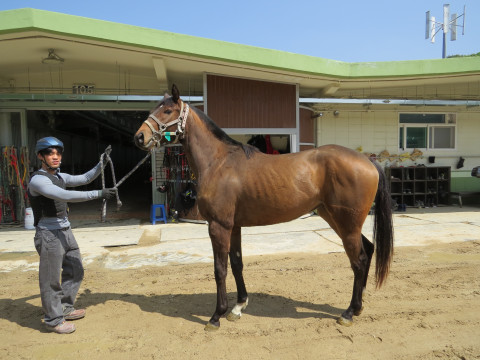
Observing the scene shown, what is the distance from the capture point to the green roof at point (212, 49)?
5777mm

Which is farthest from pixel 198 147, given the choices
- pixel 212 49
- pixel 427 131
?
pixel 427 131

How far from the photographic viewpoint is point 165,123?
3.08 meters

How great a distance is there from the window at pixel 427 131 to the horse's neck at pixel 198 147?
945 centimetres

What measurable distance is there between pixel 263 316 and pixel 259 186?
1276mm

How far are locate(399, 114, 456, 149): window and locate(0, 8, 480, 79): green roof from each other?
8.15 feet

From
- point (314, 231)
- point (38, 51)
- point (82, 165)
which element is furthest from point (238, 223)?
point (82, 165)

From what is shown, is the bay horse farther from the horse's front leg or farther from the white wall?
the white wall

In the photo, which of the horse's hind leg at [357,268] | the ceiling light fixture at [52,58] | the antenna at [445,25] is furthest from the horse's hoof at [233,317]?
the antenna at [445,25]

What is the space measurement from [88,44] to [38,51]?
1.46 meters

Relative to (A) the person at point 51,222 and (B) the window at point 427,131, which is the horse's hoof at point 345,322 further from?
(B) the window at point 427,131

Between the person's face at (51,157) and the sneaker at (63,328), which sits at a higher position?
the person's face at (51,157)

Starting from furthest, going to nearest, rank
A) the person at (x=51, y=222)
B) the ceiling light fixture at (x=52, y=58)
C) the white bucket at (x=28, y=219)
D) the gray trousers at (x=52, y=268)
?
1. the white bucket at (x=28, y=219)
2. the ceiling light fixture at (x=52, y=58)
3. the gray trousers at (x=52, y=268)
4. the person at (x=51, y=222)

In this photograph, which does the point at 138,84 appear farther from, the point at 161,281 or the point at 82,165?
the point at 82,165

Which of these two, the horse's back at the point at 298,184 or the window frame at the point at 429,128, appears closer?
the horse's back at the point at 298,184
